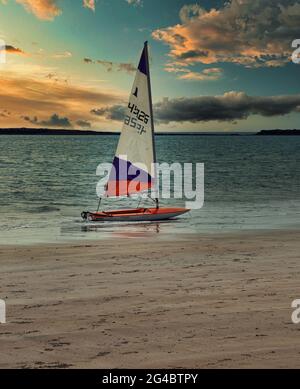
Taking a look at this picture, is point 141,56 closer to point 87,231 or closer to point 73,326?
point 87,231

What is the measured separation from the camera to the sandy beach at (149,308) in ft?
26.8

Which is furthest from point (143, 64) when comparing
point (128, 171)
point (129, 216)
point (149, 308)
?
point (149, 308)

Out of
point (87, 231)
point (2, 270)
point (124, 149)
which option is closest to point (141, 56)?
point (124, 149)

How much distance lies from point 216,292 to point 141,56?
18.2 m

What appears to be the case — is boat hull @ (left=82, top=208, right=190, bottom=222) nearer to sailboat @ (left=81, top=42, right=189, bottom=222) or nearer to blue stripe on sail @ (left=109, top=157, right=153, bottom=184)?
sailboat @ (left=81, top=42, right=189, bottom=222)

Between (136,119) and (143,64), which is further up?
(143,64)

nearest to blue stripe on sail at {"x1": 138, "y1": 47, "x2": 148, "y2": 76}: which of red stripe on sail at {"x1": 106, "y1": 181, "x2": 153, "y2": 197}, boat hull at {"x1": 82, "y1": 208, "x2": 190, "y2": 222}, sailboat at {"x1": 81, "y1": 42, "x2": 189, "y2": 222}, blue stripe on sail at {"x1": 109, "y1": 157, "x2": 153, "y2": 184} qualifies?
sailboat at {"x1": 81, "y1": 42, "x2": 189, "y2": 222}

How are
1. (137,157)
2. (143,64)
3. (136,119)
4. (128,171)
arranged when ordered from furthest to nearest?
1. (128,171)
2. (137,157)
3. (136,119)
4. (143,64)

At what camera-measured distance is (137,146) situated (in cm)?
2817

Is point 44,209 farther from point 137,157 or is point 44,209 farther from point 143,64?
point 143,64

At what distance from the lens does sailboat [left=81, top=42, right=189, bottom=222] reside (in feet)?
89.8

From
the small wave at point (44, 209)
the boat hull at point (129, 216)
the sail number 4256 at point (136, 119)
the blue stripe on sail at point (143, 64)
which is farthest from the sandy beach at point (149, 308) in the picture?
the small wave at point (44, 209)

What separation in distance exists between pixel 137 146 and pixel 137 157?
63cm
